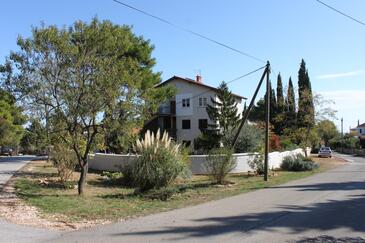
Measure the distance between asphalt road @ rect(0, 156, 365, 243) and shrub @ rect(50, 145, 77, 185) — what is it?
9.47 meters

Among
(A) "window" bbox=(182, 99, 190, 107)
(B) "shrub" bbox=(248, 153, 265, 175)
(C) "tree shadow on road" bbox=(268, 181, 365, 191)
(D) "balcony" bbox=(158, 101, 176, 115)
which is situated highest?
(A) "window" bbox=(182, 99, 190, 107)

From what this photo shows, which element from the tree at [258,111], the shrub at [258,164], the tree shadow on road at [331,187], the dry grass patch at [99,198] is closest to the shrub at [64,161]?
the dry grass patch at [99,198]

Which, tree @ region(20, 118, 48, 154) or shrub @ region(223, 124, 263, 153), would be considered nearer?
tree @ region(20, 118, 48, 154)

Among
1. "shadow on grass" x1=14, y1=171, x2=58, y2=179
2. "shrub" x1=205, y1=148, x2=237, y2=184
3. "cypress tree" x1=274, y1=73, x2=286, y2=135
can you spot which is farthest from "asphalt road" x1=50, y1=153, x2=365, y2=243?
"cypress tree" x1=274, y1=73, x2=286, y2=135

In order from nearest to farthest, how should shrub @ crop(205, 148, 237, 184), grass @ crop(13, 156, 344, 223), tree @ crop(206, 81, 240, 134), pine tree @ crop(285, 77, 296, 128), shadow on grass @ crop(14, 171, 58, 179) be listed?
grass @ crop(13, 156, 344, 223) → shrub @ crop(205, 148, 237, 184) → shadow on grass @ crop(14, 171, 58, 179) → tree @ crop(206, 81, 240, 134) → pine tree @ crop(285, 77, 296, 128)

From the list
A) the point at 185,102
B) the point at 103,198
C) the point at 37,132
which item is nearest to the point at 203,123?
the point at 185,102

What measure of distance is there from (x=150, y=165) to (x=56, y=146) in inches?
197

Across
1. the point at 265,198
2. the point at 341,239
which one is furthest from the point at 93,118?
the point at 341,239

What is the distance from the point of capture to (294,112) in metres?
56.2

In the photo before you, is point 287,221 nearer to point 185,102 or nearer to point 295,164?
point 295,164

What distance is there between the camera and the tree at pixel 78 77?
55.9 ft

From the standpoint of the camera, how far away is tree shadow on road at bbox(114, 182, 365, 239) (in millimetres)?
10641

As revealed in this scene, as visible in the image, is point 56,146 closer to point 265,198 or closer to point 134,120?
point 134,120

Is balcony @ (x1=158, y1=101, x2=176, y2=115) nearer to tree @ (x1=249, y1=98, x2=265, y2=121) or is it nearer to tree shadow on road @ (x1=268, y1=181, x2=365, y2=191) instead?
tree @ (x1=249, y1=98, x2=265, y2=121)
